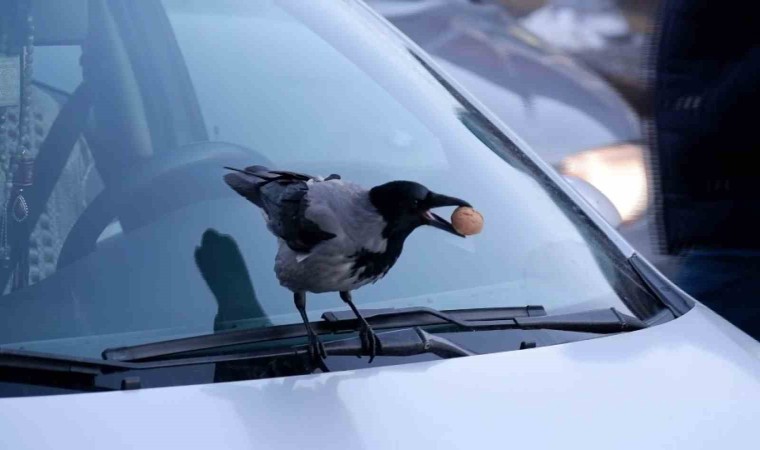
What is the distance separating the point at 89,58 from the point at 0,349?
0.79 meters

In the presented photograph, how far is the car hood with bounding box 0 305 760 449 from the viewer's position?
1.76 metres

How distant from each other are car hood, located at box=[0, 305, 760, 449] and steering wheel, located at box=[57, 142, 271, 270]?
0.47m

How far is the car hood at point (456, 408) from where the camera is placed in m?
1.76

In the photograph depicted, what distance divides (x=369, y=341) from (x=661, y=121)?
7.71 feet

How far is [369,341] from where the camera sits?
2.02m

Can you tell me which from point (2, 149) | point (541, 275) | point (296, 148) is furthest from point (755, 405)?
point (2, 149)

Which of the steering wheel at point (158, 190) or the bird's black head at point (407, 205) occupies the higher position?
the steering wheel at point (158, 190)

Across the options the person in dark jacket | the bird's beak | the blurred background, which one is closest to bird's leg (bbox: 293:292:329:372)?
the bird's beak

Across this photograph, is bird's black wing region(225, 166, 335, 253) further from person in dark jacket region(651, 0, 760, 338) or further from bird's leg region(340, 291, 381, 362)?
person in dark jacket region(651, 0, 760, 338)

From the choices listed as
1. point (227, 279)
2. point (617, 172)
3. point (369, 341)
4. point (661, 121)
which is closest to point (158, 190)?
point (227, 279)

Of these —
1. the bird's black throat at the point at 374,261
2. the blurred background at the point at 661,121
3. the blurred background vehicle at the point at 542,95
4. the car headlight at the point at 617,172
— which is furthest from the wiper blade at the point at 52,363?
the car headlight at the point at 617,172

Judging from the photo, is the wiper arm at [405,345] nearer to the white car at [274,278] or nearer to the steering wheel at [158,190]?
the white car at [274,278]

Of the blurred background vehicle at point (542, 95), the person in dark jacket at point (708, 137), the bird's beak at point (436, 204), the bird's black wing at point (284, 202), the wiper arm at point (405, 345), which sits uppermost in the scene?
the blurred background vehicle at point (542, 95)

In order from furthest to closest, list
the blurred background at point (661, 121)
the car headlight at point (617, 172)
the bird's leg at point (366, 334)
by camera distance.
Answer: the car headlight at point (617, 172) < the blurred background at point (661, 121) < the bird's leg at point (366, 334)
